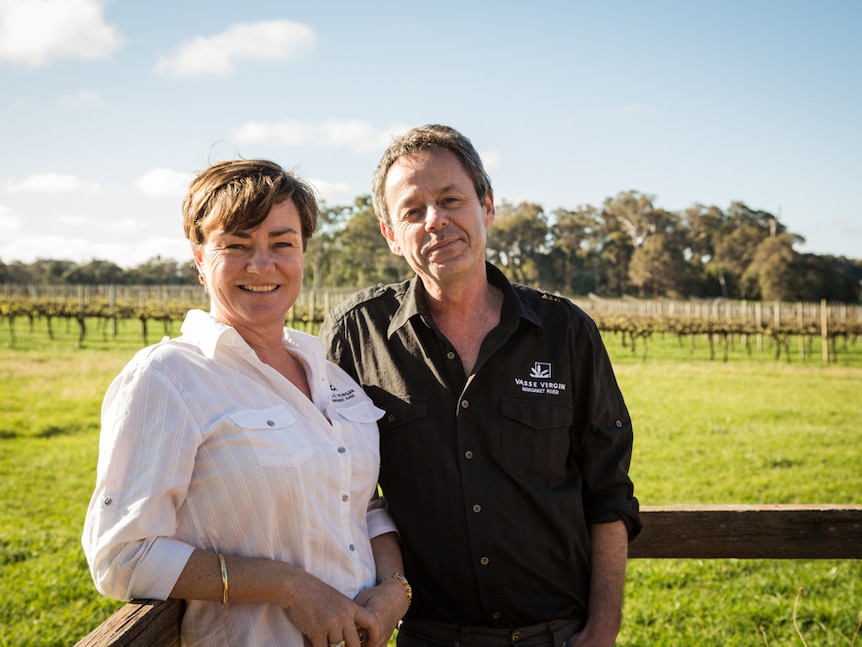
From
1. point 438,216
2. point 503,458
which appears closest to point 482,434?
point 503,458

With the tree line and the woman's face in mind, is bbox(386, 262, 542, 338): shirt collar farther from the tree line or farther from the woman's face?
the tree line

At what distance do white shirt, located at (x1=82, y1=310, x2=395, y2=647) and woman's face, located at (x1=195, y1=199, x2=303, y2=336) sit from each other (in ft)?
0.29

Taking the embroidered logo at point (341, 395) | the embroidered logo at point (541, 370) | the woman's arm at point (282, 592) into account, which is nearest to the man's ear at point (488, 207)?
the embroidered logo at point (541, 370)

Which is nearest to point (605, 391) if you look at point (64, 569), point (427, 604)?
point (427, 604)

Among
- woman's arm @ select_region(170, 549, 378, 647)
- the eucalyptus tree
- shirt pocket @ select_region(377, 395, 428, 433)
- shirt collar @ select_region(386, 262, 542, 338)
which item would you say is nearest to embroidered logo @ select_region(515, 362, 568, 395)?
shirt collar @ select_region(386, 262, 542, 338)

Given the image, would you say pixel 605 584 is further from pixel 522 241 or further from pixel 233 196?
pixel 522 241

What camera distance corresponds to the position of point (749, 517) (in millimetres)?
2340

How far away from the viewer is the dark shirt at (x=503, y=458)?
6.63 ft

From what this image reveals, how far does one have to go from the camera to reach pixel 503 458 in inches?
80.7

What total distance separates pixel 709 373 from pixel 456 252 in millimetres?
21494

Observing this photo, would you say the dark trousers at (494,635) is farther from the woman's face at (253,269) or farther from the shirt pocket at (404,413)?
the woman's face at (253,269)

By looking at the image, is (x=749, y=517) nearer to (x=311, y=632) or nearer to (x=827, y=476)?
(x=311, y=632)

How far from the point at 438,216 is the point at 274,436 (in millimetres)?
937

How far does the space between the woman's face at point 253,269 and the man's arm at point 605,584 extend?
1.24 meters
